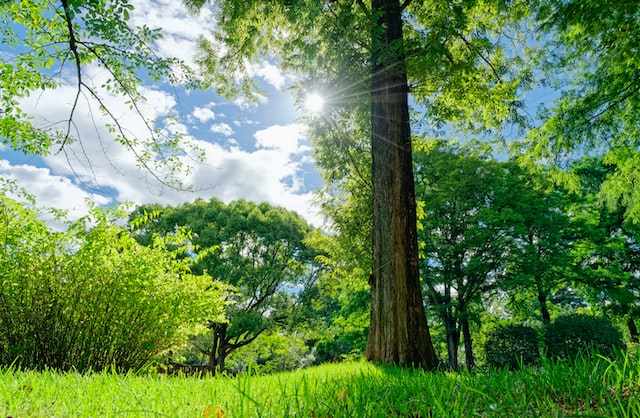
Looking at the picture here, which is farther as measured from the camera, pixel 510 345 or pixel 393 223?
pixel 510 345

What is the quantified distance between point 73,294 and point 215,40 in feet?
21.5

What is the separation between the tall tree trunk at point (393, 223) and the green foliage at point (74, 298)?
3.50m

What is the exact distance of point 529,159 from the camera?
824 centimetres

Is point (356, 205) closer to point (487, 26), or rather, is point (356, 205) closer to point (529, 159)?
point (529, 159)

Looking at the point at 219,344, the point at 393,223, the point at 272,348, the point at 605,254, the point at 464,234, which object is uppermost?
the point at 464,234

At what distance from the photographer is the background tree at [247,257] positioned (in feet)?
68.3

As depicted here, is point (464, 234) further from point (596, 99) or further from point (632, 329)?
point (632, 329)

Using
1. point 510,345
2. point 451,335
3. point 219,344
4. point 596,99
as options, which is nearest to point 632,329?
point 451,335

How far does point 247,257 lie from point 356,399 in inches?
816

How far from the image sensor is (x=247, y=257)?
2206 centimetres

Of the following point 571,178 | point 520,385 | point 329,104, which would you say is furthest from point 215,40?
point 520,385

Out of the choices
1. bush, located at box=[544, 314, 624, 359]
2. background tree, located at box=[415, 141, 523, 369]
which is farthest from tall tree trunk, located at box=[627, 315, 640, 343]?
background tree, located at box=[415, 141, 523, 369]

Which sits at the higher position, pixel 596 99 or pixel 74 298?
pixel 596 99

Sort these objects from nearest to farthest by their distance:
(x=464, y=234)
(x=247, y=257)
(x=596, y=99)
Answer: (x=596, y=99) → (x=464, y=234) → (x=247, y=257)
